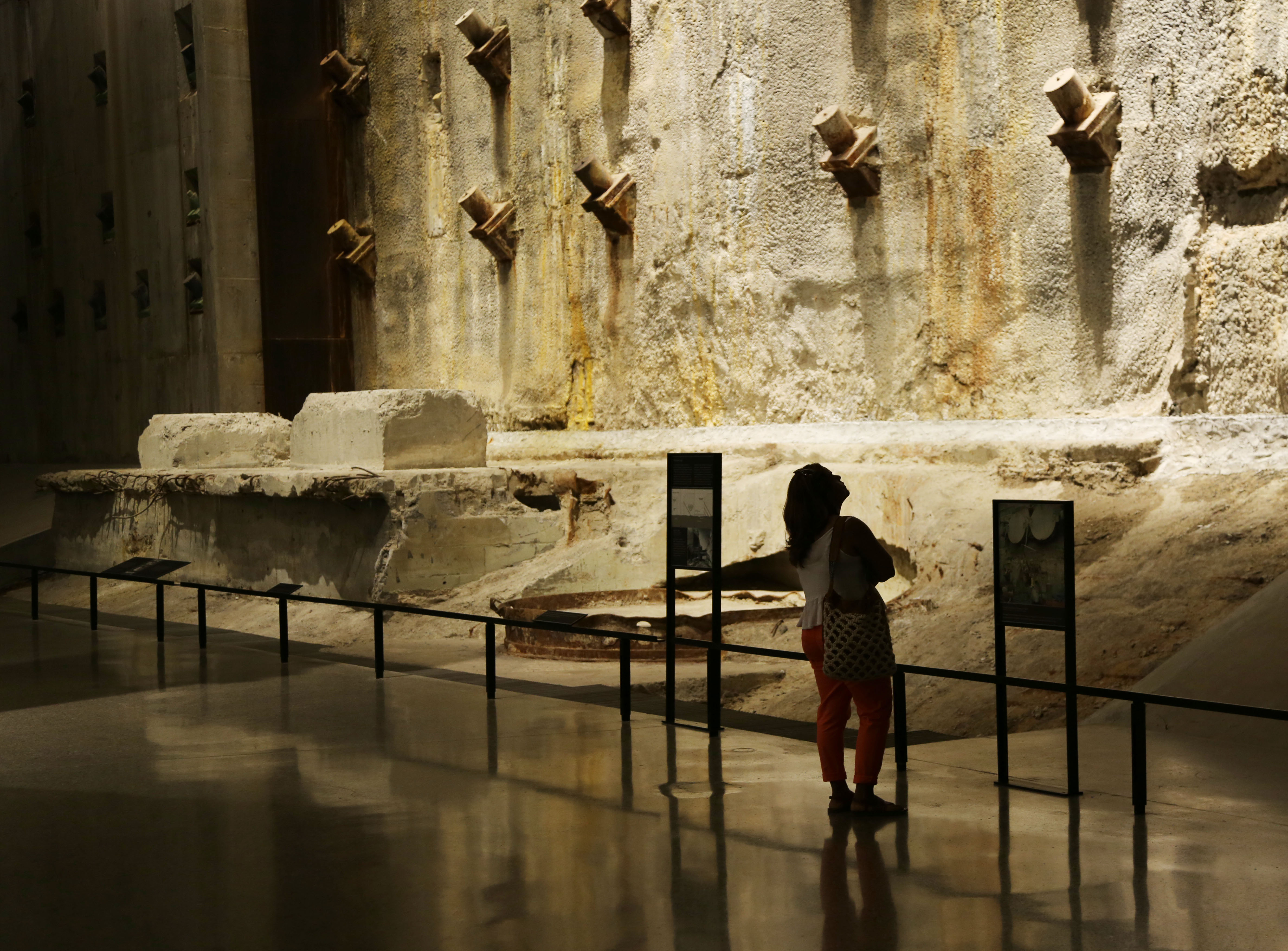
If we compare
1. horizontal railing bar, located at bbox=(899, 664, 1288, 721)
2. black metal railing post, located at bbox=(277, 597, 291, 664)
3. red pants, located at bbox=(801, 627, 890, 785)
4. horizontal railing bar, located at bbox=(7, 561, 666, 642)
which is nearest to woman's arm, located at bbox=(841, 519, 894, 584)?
red pants, located at bbox=(801, 627, 890, 785)

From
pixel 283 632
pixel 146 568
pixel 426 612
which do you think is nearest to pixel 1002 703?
pixel 426 612

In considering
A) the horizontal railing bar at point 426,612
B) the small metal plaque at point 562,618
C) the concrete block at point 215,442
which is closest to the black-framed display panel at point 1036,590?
the horizontal railing bar at point 426,612

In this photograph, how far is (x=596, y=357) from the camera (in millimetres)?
16688

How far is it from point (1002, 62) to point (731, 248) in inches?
134

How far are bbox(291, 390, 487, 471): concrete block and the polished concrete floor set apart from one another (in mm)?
6070

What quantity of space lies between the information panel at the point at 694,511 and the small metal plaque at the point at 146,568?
4759 mm

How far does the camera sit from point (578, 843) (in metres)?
4.96

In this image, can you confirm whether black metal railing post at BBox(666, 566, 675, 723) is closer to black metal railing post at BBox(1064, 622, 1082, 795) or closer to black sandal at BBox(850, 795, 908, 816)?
black sandal at BBox(850, 795, 908, 816)

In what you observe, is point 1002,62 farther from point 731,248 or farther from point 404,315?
point 404,315

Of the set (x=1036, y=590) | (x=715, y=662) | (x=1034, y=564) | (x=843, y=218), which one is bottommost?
(x=715, y=662)

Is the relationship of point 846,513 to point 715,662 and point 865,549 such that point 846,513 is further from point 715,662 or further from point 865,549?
point 865,549

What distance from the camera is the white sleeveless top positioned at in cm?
518

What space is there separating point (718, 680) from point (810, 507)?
1.79 m

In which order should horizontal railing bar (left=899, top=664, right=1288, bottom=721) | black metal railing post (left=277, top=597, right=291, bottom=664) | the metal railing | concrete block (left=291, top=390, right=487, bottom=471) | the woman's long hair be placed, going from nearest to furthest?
1. horizontal railing bar (left=899, top=664, right=1288, bottom=721)
2. the metal railing
3. the woman's long hair
4. black metal railing post (left=277, top=597, right=291, bottom=664)
5. concrete block (left=291, top=390, right=487, bottom=471)
